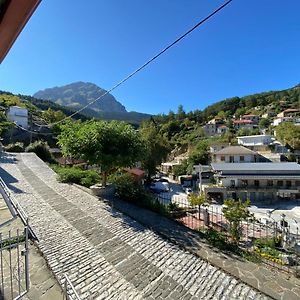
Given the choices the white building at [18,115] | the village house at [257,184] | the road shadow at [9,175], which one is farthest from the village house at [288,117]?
the road shadow at [9,175]

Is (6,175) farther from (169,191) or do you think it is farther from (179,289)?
(169,191)

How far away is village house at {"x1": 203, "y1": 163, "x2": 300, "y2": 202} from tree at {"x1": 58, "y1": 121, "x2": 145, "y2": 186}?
2112 cm

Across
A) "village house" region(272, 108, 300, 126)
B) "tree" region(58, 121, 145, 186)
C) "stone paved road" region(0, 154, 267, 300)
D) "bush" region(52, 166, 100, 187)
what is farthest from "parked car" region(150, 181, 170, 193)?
"village house" region(272, 108, 300, 126)

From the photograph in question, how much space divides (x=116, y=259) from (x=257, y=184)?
29619 millimetres

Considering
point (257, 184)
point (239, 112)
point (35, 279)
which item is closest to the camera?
point (35, 279)

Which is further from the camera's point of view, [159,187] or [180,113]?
[180,113]

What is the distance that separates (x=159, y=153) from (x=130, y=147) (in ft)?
71.3

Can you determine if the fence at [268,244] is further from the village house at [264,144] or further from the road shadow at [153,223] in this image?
the village house at [264,144]

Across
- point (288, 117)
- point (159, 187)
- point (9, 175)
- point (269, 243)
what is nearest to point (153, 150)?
point (159, 187)

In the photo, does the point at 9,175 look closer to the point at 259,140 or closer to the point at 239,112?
the point at 259,140

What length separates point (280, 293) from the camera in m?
5.91

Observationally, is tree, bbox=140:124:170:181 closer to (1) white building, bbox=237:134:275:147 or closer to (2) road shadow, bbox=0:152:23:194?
(2) road shadow, bbox=0:152:23:194

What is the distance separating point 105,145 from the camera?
1223 cm

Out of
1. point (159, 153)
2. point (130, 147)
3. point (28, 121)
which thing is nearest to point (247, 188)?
point (159, 153)
